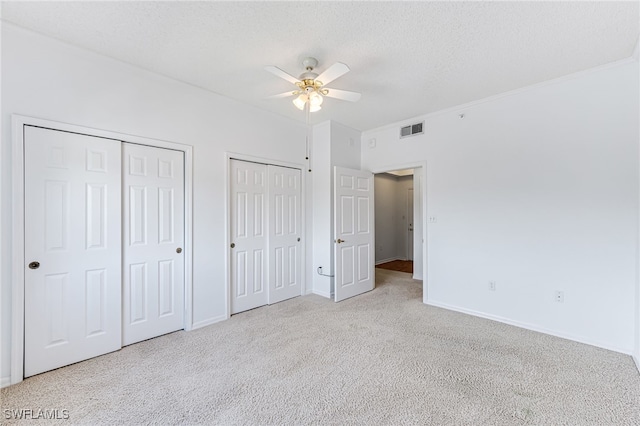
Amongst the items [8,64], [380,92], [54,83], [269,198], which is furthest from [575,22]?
[8,64]

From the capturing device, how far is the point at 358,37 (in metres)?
2.21

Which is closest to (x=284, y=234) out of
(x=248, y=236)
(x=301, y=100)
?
(x=248, y=236)

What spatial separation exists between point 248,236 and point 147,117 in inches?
69.4

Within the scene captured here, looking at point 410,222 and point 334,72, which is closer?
point 334,72

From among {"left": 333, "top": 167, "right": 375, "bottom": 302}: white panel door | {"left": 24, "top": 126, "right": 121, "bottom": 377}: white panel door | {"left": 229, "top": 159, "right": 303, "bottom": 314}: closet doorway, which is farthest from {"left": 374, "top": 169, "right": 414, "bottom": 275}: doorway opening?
{"left": 24, "top": 126, "right": 121, "bottom": 377}: white panel door

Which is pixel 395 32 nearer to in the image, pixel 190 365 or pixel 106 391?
pixel 190 365

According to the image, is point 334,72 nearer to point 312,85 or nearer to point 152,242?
point 312,85

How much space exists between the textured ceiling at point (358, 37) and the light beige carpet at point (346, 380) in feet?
8.99

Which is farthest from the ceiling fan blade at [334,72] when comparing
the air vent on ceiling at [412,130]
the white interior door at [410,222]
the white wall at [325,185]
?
the white interior door at [410,222]

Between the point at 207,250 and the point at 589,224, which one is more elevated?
the point at 589,224

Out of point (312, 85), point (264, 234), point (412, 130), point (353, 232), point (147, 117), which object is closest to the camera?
point (312, 85)

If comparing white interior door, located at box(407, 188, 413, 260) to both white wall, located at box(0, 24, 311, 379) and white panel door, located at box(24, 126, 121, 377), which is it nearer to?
white wall, located at box(0, 24, 311, 379)

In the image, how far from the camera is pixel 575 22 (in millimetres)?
2041

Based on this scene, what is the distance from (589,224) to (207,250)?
4092 mm
